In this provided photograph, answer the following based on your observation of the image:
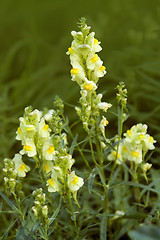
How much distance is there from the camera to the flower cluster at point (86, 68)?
6.20ft

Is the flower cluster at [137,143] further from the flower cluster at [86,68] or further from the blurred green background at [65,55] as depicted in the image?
the blurred green background at [65,55]

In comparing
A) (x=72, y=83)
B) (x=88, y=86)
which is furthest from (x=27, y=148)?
(x=72, y=83)

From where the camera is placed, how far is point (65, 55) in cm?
503

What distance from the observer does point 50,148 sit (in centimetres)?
190

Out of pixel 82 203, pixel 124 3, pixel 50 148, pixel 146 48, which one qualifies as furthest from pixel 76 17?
pixel 50 148

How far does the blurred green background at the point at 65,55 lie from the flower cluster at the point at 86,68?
1097 mm

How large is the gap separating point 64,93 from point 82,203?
1893mm

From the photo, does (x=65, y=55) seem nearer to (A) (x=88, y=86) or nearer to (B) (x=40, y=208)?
(A) (x=88, y=86)

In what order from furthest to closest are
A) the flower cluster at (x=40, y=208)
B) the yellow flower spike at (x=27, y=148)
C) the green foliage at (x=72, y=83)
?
1. the green foliage at (x=72, y=83)
2. the yellow flower spike at (x=27, y=148)
3. the flower cluster at (x=40, y=208)

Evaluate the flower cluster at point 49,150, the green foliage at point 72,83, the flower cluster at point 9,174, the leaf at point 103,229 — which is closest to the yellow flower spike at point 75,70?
the flower cluster at point 49,150

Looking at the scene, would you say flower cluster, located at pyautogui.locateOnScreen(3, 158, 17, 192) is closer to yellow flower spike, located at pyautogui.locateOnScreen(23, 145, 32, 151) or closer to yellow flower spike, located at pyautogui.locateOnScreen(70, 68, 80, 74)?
yellow flower spike, located at pyautogui.locateOnScreen(23, 145, 32, 151)

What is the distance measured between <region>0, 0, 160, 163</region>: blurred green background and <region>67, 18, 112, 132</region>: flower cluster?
1097mm

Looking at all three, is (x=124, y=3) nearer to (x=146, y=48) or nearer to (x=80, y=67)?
(x=146, y=48)

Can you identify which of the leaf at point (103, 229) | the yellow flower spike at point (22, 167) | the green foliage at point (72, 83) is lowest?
the leaf at point (103, 229)
